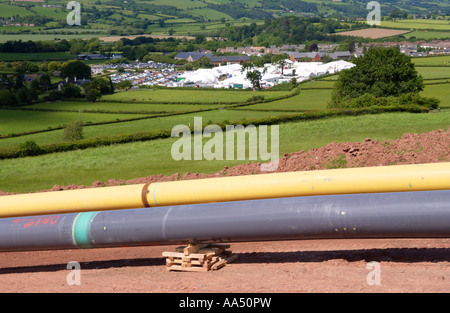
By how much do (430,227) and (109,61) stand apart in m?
153

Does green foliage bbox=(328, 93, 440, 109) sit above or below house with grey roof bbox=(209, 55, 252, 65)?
below

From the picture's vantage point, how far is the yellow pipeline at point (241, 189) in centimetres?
1375

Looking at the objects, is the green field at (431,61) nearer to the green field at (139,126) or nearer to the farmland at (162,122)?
the farmland at (162,122)

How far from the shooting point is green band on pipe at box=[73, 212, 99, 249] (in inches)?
587

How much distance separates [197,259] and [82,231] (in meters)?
3.47

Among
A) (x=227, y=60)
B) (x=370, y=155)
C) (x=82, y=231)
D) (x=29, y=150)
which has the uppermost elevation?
(x=227, y=60)

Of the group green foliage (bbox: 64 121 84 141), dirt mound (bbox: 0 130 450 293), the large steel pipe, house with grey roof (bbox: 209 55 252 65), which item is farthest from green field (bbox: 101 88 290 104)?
house with grey roof (bbox: 209 55 252 65)

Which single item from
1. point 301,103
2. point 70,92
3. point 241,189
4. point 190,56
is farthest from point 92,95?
point 190,56

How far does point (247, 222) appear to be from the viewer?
13594 millimetres

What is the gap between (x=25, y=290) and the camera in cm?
1291

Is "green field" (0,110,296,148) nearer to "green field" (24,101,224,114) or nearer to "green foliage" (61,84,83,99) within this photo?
"green field" (24,101,224,114)

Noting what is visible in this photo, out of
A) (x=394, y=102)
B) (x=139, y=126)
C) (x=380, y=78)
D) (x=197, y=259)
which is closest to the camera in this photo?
(x=197, y=259)

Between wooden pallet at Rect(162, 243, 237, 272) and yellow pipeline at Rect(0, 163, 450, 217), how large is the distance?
1.46 m

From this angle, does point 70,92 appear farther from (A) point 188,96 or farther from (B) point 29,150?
(B) point 29,150
